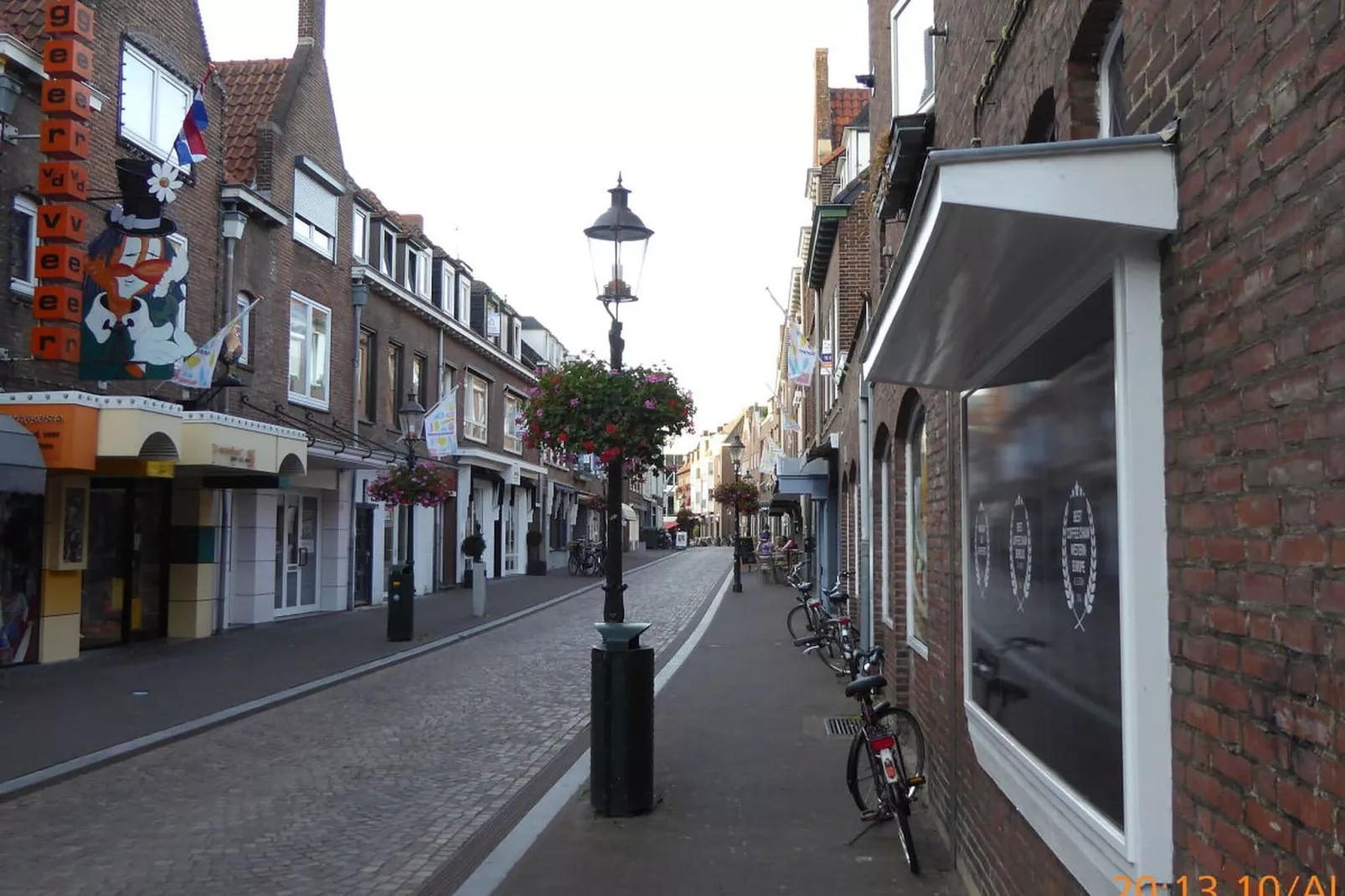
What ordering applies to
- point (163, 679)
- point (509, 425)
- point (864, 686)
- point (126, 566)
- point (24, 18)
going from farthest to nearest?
point (509, 425) < point (126, 566) < point (24, 18) < point (163, 679) < point (864, 686)

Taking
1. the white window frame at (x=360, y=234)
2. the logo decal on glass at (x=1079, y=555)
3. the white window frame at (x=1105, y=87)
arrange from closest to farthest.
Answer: the logo decal on glass at (x=1079, y=555) < the white window frame at (x=1105, y=87) < the white window frame at (x=360, y=234)

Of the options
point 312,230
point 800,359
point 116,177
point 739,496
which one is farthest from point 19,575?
point 739,496

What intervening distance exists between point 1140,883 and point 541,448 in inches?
268

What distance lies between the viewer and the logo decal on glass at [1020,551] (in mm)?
4047

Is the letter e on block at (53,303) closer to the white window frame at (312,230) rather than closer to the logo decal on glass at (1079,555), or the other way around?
the white window frame at (312,230)

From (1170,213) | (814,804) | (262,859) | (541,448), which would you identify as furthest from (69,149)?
(1170,213)

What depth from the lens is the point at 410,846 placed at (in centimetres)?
657

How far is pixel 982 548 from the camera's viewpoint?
4.89 m

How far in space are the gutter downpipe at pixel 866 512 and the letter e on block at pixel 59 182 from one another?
29.9 ft

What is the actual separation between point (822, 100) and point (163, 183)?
20.6 metres

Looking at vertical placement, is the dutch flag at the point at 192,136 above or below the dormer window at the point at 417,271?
below

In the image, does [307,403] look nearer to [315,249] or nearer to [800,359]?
[315,249]

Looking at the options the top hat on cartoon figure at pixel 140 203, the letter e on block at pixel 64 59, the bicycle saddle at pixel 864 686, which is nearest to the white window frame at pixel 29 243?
the top hat on cartoon figure at pixel 140 203

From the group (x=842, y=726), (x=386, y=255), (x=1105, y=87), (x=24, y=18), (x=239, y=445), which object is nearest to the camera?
(x=1105, y=87)
